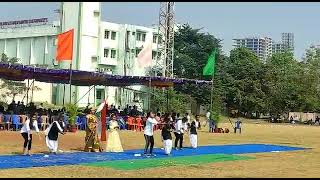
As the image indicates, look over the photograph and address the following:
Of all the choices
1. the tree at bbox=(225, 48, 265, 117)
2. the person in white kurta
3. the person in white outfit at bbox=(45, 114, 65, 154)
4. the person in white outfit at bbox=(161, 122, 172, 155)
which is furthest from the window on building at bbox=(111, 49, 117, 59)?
the person in white outfit at bbox=(45, 114, 65, 154)

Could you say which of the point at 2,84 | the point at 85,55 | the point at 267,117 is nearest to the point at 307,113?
the point at 267,117

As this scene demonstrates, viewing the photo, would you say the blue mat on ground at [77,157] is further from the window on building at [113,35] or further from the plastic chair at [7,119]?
the window on building at [113,35]

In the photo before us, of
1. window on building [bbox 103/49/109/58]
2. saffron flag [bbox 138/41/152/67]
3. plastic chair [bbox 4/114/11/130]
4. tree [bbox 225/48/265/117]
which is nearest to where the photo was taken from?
plastic chair [bbox 4/114/11/130]

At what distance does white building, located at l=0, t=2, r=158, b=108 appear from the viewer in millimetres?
63594

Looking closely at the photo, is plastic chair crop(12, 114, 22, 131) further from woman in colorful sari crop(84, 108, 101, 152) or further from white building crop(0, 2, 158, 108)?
white building crop(0, 2, 158, 108)

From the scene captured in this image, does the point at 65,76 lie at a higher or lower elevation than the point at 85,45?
lower

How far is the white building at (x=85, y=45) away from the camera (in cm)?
6359

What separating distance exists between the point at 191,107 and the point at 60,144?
46980 mm

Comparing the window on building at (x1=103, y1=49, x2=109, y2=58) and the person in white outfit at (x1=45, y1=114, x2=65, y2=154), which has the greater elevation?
the window on building at (x1=103, y1=49, x2=109, y2=58)

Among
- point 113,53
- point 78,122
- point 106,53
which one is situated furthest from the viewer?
point 113,53

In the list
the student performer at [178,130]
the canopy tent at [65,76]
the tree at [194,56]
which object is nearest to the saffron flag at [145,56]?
the canopy tent at [65,76]

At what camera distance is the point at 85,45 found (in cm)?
6362

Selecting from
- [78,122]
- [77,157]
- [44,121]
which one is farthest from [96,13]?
[77,157]

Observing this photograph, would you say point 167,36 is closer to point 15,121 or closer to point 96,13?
point 96,13
